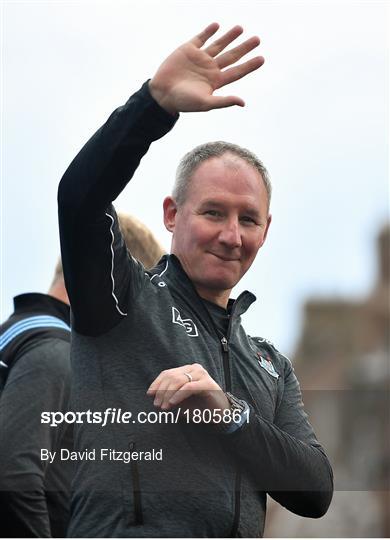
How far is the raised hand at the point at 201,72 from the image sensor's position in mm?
2986

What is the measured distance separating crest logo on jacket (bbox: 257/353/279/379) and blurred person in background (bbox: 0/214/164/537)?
2.16ft

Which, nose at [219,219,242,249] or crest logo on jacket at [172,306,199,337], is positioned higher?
nose at [219,219,242,249]

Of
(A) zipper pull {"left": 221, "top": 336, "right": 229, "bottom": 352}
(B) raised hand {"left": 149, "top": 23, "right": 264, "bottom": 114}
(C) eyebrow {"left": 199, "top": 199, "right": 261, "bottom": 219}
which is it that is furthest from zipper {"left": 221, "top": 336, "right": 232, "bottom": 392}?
(B) raised hand {"left": 149, "top": 23, "right": 264, "bottom": 114}

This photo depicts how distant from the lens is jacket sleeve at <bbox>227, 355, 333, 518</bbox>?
123 inches

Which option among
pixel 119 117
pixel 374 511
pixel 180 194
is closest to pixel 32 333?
pixel 180 194

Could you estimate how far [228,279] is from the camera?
332 cm

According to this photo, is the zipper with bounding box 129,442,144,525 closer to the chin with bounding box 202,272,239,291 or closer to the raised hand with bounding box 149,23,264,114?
the chin with bounding box 202,272,239,291

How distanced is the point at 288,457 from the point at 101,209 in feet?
2.60

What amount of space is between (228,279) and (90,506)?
2.27 feet

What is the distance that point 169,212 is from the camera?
3.44 metres

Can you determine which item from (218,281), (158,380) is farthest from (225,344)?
(158,380)

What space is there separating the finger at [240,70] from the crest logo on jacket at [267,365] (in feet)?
2.58

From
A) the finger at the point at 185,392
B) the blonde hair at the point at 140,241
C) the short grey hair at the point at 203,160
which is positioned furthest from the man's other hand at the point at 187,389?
the blonde hair at the point at 140,241

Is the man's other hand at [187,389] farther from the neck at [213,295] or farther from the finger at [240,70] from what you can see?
the finger at [240,70]
